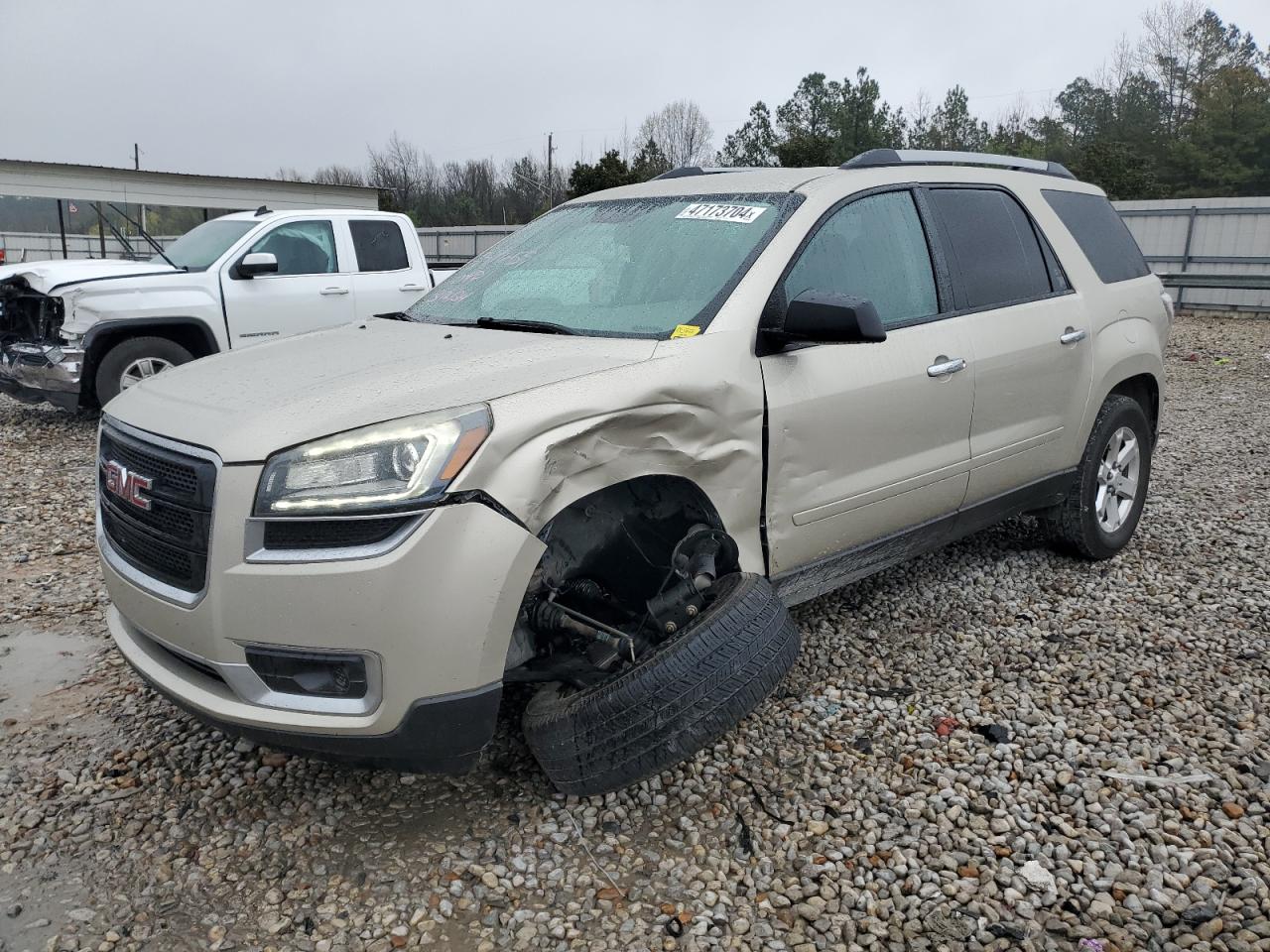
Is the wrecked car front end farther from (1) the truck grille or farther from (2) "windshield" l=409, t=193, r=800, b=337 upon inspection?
(1) the truck grille

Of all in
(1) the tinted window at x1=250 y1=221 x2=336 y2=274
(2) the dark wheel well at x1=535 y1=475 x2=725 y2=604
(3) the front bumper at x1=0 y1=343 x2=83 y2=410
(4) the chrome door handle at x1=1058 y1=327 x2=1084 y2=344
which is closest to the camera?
(2) the dark wheel well at x1=535 y1=475 x2=725 y2=604

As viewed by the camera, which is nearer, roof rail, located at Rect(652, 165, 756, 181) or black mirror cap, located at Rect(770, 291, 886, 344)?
black mirror cap, located at Rect(770, 291, 886, 344)

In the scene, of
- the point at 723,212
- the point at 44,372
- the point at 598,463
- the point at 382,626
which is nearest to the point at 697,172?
the point at 723,212

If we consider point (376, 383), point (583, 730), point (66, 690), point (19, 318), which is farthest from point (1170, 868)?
point (19, 318)

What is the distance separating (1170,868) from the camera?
8.45ft

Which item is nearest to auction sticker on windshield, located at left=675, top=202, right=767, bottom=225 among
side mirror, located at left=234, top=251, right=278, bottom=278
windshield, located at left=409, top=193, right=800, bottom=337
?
windshield, located at left=409, top=193, right=800, bottom=337

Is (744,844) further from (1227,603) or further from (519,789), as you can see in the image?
(1227,603)

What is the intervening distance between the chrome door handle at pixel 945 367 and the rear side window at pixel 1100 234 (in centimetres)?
135

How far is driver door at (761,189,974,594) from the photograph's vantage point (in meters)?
3.14

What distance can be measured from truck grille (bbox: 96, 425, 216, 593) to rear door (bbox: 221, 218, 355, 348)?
565cm

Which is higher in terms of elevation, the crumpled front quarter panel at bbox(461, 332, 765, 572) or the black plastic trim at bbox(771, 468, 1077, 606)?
the crumpled front quarter panel at bbox(461, 332, 765, 572)

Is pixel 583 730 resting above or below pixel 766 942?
above

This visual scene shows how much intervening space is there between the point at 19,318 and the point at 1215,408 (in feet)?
35.2

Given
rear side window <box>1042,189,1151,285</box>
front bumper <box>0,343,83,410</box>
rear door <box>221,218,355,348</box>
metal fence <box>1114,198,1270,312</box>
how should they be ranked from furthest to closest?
metal fence <box>1114,198,1270,312</box>
rear door <box>221,218,355,348</box>
front bumper <box>0,343,83,410</box>
rear side window <box>1042,189,1151,285</box>
